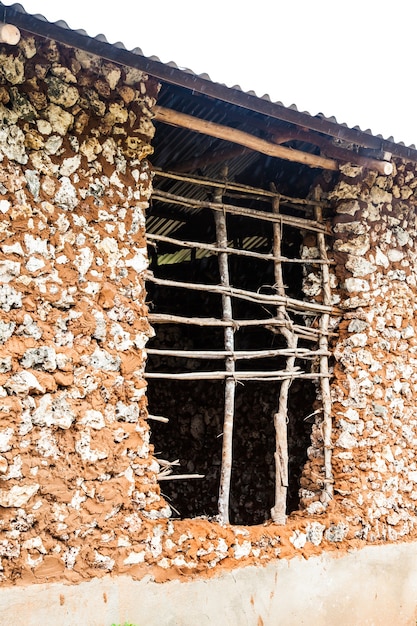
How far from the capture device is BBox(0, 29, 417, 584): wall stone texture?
4.02m

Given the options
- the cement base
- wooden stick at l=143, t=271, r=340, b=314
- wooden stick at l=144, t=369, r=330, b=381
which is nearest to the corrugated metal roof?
wooden stick at l=143, t=271, r=340, b=314

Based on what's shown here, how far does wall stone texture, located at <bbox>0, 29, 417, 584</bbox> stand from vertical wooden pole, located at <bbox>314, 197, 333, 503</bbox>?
1.56 ft

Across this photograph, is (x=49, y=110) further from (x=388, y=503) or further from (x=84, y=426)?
(x=388, y=503)

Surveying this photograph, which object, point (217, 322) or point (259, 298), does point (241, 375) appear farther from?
point (259, 298)

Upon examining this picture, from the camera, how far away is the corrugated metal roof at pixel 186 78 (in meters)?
3.61

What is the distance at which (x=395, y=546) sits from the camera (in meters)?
6.00

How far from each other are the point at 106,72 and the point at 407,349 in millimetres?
3571

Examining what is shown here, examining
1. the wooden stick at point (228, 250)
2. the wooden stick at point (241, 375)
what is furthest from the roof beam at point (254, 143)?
the wooden stick at point (241, 375)

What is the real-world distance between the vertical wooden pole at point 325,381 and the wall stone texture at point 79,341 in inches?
18.8

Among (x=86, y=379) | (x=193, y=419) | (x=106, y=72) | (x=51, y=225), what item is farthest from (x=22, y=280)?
(x=193, y=419)

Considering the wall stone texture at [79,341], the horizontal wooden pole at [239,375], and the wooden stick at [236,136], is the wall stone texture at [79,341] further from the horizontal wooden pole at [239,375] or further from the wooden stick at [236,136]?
the horizontal wooden pole at [239,375]

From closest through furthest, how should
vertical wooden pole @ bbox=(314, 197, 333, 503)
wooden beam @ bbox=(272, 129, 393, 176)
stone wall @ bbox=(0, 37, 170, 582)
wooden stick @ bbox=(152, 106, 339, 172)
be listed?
stone wall @ bbox=(0, 37, 170, 582)
wooden stick @ bbox=(152, 106, 339, 172)
wooden beam @ bbox=(272, 129, 393, 176)
vertical wooden pole @ bbox=(314, 197, 333, 503)

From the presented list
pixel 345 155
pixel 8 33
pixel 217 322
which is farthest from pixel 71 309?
pixel 345 155

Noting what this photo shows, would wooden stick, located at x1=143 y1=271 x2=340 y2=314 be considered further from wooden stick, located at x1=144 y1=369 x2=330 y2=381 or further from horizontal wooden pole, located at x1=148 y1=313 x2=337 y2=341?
wooden stick, located at x1=144 y1=369 x2=330 y2=381
